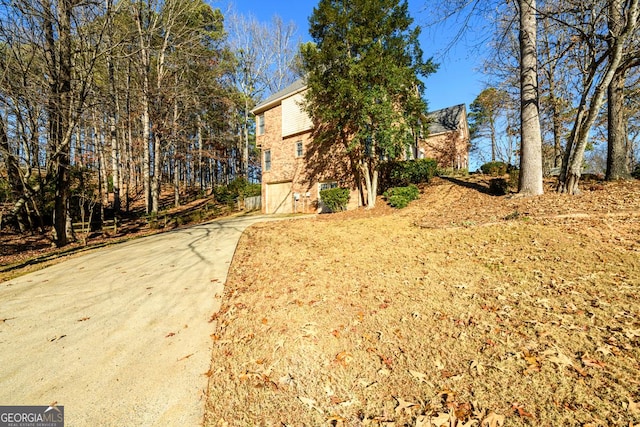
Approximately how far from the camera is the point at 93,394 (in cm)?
244

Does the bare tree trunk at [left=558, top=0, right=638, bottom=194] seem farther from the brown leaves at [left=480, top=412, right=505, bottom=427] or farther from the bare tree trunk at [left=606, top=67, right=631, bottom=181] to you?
the brown leaves at [left=480, top=412, right=505, bottom=427]

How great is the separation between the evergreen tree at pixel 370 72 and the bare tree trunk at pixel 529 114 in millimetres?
3527

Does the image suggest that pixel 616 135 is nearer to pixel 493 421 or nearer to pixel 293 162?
pixel 493 421

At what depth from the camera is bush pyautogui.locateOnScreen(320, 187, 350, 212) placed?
13.0m

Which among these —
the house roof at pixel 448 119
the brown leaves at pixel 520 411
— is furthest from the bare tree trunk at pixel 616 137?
the house roof at pixel 448 119

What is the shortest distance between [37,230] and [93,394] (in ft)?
48.6

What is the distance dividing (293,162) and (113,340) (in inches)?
534

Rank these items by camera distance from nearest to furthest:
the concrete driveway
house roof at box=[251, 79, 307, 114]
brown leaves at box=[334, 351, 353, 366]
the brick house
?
the concrete driveway < brown leaves at box=[334, 351, 353, 366] < the brick house < house roof at box=[251, 79, 307, 114]

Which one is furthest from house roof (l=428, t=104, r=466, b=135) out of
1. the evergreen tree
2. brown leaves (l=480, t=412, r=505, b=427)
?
brown leaves (l=480, t=412, r=505, b=427)

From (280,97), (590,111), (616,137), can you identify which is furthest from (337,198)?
(616,137)

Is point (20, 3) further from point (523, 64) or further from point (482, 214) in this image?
point (523, 64)

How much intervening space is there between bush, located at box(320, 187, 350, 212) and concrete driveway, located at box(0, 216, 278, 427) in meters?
7.78

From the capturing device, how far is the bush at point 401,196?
10.7 meters

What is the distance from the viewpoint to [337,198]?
42.6 ft
